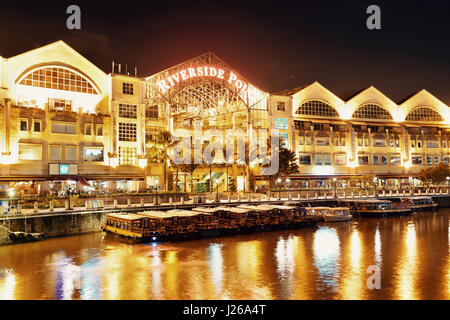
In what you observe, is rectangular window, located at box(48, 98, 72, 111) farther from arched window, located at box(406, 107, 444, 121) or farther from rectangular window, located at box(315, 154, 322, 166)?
arched window, located at box(406, 107, 444, 121)

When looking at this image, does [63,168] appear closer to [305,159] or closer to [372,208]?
[372,208]

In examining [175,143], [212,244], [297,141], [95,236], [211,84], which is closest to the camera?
[212,244]

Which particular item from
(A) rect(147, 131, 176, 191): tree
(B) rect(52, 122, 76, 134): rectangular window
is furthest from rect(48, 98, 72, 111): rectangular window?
(A) rect(147, 131, 176, 191): tree

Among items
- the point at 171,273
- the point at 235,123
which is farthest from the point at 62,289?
the point at 235,123

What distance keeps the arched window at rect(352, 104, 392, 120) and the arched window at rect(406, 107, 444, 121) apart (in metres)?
7.43

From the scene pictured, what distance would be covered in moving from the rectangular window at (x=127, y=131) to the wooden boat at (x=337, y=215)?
34755 mm

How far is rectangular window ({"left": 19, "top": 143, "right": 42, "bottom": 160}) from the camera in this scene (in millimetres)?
62469

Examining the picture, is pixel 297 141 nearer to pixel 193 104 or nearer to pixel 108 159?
pixel 193 104

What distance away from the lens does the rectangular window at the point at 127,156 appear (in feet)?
234

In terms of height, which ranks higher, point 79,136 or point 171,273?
point 79,136

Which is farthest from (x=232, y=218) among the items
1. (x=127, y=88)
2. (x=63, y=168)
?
(x=127, y=88)

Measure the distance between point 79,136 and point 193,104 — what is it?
103 feet

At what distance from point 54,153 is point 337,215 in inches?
1722

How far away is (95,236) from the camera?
4703 cm
